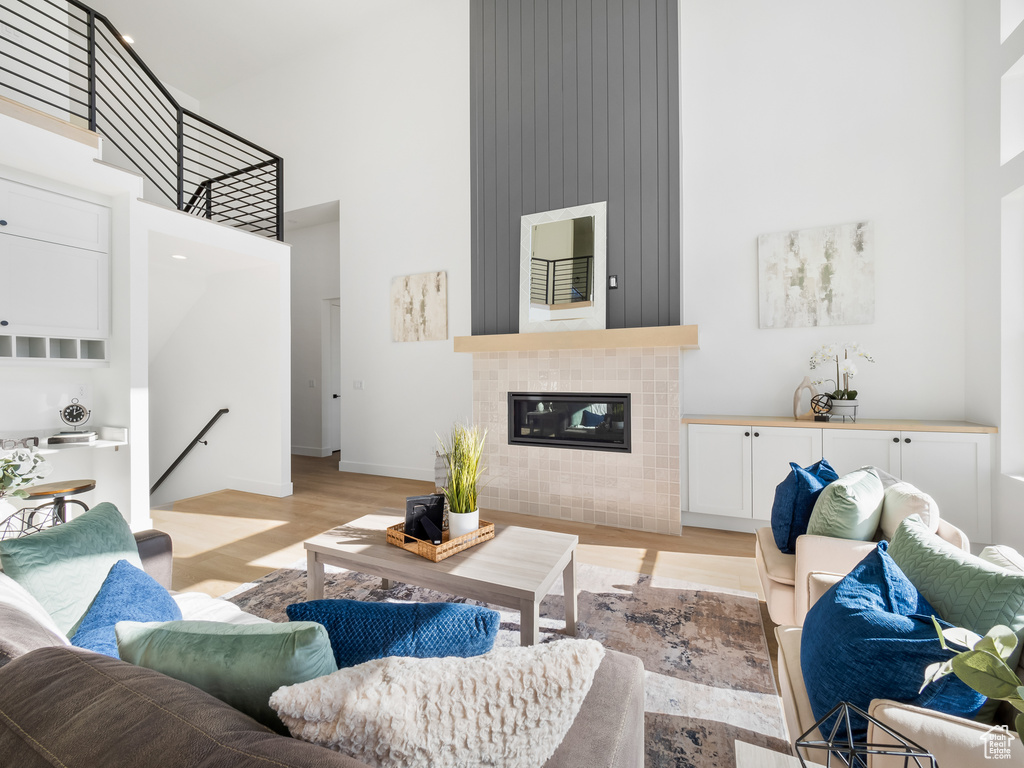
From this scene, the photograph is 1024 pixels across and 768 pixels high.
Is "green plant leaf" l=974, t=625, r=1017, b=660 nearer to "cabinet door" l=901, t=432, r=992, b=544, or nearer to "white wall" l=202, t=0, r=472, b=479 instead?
"cabinet door" l=901, t=432, r=992, b=544

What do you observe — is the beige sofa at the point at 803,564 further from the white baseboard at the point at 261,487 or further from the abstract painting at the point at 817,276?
the white baseboard at the point at 261,487

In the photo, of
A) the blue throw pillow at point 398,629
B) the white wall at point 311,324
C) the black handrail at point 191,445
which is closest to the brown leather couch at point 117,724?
the blue throw pillow at point 398,629

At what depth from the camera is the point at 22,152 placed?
2.76 meters

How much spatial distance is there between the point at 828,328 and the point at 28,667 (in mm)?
4471

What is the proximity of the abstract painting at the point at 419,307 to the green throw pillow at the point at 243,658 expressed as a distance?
14.8 feet

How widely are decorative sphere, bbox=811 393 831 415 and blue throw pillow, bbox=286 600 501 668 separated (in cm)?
344

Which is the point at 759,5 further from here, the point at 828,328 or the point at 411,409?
the point at 411,409

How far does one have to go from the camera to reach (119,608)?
105 centimetres

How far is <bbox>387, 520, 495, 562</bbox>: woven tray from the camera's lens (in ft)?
6.27

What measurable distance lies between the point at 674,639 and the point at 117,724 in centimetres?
213

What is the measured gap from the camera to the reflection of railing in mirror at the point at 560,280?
385 centimetres

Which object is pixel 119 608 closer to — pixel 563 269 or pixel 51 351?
pixel 51 351

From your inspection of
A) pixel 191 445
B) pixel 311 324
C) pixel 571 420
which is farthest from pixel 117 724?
pixel 311 324

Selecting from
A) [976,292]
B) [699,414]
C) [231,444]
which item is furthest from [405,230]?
[976,292]
